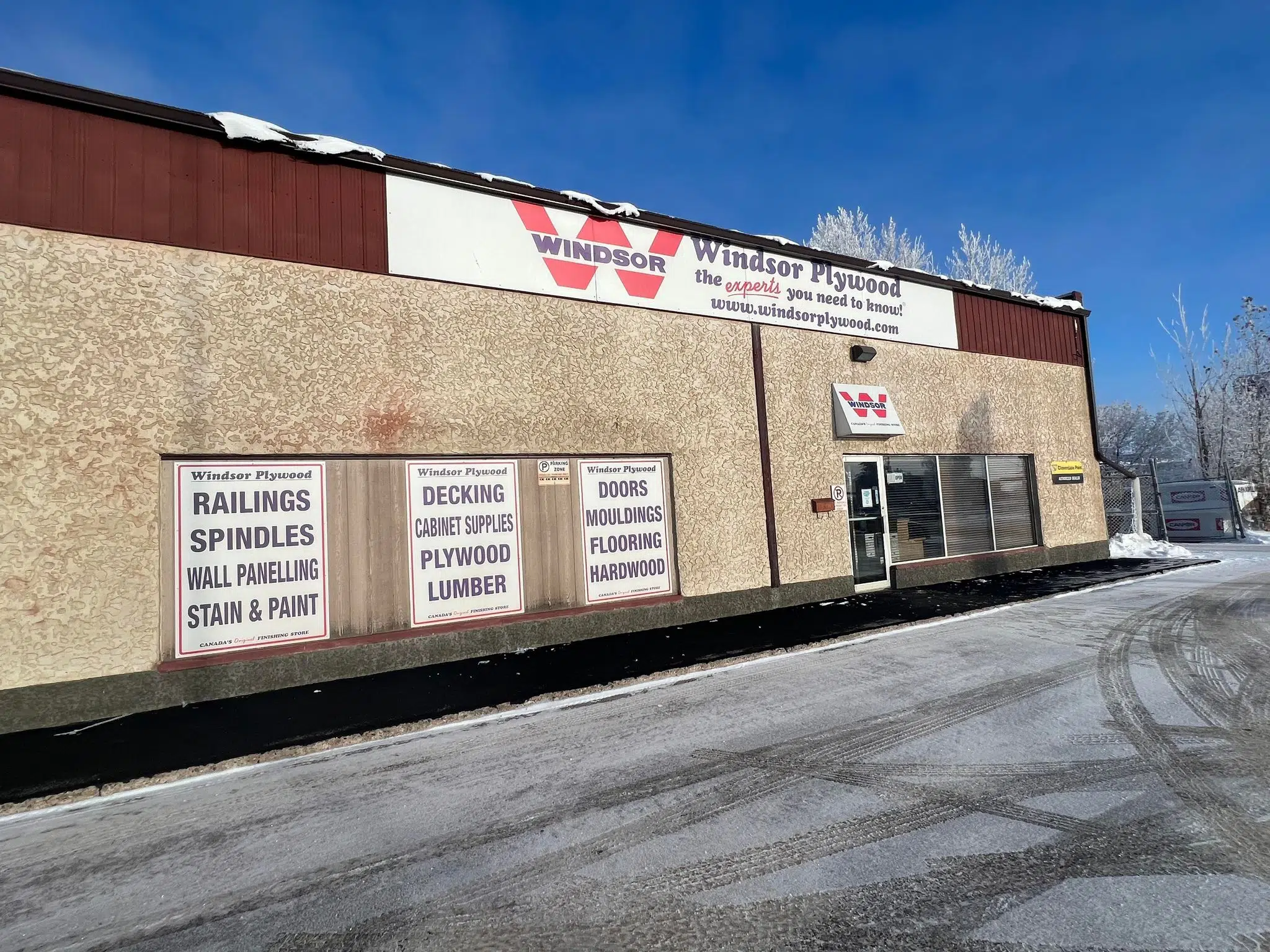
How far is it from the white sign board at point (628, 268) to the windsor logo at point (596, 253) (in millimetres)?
13

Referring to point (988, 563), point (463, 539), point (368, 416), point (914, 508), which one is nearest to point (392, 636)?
point (463, 539)

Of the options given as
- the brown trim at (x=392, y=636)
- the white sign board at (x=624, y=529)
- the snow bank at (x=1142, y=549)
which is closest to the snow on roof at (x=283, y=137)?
the white sign board at (x=624, y=529)

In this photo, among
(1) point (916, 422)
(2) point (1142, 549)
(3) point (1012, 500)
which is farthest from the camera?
(2) point (1142, 549)

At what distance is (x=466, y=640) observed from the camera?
7418mm

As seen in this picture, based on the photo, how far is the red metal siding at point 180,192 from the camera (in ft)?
19.7

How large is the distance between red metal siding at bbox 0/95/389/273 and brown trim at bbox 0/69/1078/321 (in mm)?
66

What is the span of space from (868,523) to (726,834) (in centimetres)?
880

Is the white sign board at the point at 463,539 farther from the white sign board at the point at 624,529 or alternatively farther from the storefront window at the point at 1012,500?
the storefront window at the point at 1012,500

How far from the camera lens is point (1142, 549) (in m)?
15.7

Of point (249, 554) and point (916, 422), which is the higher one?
point (916, 422)

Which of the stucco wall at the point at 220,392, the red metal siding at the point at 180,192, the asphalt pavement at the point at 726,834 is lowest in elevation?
the asphalt pavement at the point at 726,834

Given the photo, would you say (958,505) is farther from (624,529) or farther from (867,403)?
(624,529)

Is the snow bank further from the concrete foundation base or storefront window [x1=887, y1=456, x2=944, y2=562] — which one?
storefront window [x1=887, y1=456, x2=944, y2=562]

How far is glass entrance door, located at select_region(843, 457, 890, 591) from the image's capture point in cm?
1095
